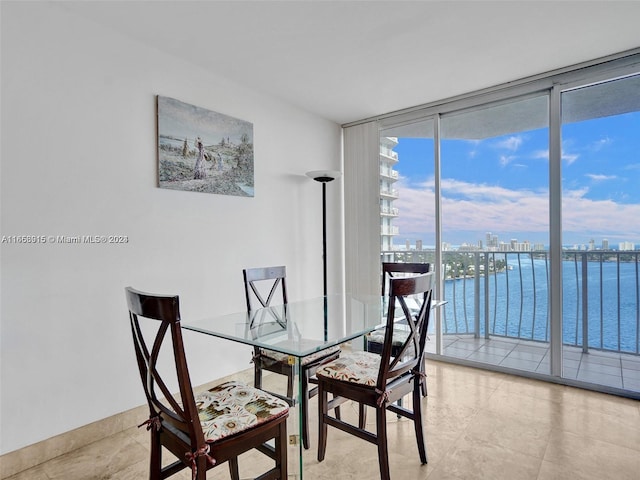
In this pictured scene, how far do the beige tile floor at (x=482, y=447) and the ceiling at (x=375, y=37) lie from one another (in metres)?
2.52

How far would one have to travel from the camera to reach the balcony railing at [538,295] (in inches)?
122

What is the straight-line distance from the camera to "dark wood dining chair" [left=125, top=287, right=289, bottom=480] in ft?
3.92

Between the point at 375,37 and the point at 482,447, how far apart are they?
260cm

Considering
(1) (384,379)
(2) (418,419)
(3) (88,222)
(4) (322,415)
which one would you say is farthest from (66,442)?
(2) (418,419)

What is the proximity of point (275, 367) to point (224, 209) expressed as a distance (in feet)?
4.45

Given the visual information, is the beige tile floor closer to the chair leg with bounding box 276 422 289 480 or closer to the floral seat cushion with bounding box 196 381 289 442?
the chair leg with bounding box 276 422 289 480

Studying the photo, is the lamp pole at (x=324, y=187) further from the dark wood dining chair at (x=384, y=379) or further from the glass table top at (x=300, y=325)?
the dark wood dining chair at (x=384, y=379)

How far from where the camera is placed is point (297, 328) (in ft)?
6.46

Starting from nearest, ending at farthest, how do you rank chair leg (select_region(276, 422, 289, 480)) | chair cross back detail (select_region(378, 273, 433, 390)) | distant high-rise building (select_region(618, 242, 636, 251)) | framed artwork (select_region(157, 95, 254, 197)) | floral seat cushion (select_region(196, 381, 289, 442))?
floral seat cushion (select_region(196, 381, 289, 442)), chair leg (select_region(276, 422, 289, 480)), chair cross back detail (select_region(378, 273, 433, 390)), framed artwork (select_region(157, 95, 254, 197)), distant high-rise building (select_region(618, 242, 636, 251))

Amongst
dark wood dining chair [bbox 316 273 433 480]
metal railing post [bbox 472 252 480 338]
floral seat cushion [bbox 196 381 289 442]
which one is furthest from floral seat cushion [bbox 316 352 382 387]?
metal railing post [bbox 472 252 480 338]

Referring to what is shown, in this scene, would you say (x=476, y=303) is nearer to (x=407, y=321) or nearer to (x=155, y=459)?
(x=407, y=321)

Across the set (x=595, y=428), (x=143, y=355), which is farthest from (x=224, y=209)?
(x=595, y=428)

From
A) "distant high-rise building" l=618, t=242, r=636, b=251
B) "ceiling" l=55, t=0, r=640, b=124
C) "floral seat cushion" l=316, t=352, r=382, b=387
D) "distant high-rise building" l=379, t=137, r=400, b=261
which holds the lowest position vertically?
"floral seat cushion" l=316, t=352, r=382, b=387

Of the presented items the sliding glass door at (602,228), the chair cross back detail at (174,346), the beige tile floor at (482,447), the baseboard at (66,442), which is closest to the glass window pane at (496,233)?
the sliding glass door at (602,228)
